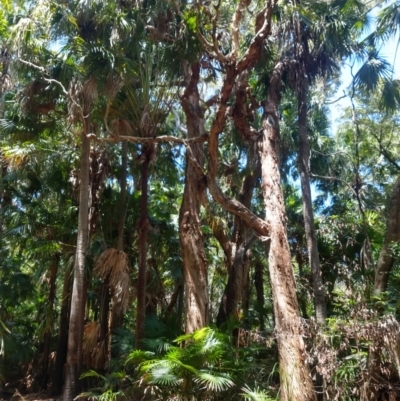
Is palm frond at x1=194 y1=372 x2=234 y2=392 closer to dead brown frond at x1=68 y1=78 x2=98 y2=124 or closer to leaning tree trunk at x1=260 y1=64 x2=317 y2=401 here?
leaning tree trunk at x1=260 y1=64 x2=317 y2=401

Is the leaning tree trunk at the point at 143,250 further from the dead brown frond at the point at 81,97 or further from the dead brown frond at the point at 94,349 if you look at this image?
the dead brown frond at the point at 94,349

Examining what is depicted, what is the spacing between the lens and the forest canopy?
7047 millimetres

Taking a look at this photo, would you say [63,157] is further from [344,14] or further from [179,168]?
[344,14]

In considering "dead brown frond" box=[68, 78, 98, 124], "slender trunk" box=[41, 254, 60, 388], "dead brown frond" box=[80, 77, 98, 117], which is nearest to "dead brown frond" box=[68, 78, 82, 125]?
"dead brown frond" box=[68, 78, 98, 124]

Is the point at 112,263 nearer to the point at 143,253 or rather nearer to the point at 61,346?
the point at 143,253

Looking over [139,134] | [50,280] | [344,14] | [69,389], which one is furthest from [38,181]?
[344,14]

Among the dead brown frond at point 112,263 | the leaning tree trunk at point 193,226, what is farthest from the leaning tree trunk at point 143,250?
the leaning tree trunk at point 193,226

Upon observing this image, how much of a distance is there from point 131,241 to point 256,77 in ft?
19.4

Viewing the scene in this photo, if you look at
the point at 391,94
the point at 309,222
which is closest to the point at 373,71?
the point at 391,94

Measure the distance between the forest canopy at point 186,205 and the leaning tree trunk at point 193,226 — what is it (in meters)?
0.04

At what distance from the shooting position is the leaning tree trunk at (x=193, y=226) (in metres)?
8.65

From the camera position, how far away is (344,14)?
37.7ft

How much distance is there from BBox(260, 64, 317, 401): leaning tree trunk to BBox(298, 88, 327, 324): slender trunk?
2050 mm

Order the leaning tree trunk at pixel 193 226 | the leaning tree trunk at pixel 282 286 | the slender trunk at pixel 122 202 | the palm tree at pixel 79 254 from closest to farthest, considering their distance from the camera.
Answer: the leaning tree trunk at pixel 282 286 → the leaning tree trunk at pixel 193 226 → the palm tree at pixel 79 254 → the slender trunk at pixel 122 202
